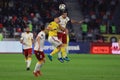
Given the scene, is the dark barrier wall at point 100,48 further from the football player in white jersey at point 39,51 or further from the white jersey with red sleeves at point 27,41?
Result: the football player in white jersey at point 39,51

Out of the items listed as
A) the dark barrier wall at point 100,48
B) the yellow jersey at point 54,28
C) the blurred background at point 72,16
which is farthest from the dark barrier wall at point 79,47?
the yellow jersey at point 54,28

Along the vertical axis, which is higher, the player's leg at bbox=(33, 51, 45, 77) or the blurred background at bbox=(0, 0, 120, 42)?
the blurred background at bbox=(0, 0, 120, 42)

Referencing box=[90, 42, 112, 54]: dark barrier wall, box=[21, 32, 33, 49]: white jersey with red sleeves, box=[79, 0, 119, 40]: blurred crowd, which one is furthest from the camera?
box=[79, 0, 119, 40]: blurred crowd

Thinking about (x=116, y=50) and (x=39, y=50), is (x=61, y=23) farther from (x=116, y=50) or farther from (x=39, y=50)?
(x=116, y=50)

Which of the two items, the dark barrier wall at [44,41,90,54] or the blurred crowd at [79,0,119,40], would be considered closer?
the dark barrier wall at [44,41,90,54]

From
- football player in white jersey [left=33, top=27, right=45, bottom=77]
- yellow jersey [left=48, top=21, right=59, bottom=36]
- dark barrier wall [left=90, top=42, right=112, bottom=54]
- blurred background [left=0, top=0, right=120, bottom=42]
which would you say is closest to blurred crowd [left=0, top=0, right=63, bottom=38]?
blurred background [left=0, top=0, right=120, bottom=42]

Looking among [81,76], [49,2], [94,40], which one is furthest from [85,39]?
[81,76]

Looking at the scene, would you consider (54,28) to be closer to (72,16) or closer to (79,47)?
(79,47)

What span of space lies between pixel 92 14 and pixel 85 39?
3623 mm

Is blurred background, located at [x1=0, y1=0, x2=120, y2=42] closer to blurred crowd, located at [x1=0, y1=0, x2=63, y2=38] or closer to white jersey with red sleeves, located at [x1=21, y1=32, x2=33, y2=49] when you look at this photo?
blurred crowd, located at [x1=0, y1=0, x2=63, y2=38]

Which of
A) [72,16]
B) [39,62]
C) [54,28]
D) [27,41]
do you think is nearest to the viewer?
[39,62]

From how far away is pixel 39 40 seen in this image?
77.4 feet

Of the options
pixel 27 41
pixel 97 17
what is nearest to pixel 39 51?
pixel 27 41

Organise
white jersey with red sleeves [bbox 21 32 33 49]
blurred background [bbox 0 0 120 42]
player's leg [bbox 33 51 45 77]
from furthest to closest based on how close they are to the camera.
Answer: blurred background [bbox 0 0 120 42] → white jersey with red sleeves [bbox 21 32 33 49] → player's leg [bbox 33 51 45 77]
